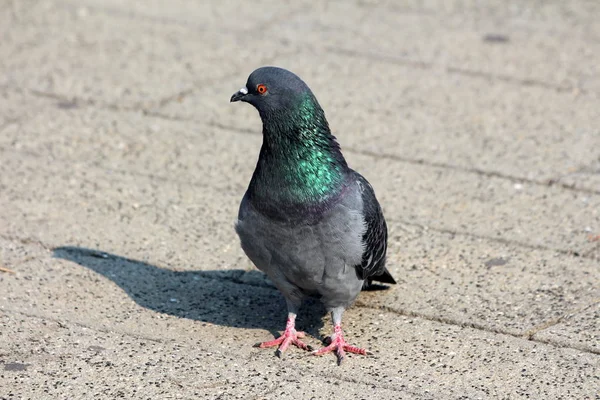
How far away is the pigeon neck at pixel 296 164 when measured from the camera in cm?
422

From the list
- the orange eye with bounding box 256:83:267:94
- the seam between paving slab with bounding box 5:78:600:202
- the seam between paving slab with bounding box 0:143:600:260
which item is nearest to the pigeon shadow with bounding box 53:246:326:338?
the seam between paving slab with bounding box 0:143:600:260

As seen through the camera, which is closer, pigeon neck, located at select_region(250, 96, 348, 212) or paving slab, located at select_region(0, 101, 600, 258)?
pigeon neck, located at select_region(250, 96, 348, 212)

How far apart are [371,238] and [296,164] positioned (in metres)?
0.50

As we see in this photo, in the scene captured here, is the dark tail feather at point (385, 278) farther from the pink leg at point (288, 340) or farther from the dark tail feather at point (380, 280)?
the pink leg at point (288, 340)

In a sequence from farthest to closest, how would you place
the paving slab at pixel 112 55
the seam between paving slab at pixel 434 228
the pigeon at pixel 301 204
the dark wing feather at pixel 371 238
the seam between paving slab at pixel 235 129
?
the paving slab at pixel 112 55 → the seam between paving slab at pixel 235 129 → the seam between paving slab at pixel 434 228 → the dark wing feather at pixel 371 238 → the pigeon at pixel 301 204

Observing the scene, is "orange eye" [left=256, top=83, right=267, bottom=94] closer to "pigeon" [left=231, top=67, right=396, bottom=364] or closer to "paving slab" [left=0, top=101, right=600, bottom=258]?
"pigeon" [left=231, top=67, right=396, bottom=364]

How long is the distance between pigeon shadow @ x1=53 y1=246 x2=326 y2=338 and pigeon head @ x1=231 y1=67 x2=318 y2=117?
1.09 metres

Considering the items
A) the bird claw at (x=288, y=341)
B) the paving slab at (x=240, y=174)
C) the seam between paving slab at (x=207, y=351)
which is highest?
the paving slab at (x=240, y=174)

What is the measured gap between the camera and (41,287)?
491cm

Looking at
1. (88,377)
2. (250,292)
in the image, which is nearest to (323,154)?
(250,292)

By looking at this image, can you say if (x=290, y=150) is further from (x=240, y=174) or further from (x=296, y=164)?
(x=240, y=174)

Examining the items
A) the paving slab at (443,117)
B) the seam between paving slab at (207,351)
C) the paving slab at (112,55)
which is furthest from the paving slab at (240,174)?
the seam between paving slab at (207,351)

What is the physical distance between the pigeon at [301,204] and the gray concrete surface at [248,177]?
429 millimetres

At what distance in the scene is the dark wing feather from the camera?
14.3ft
